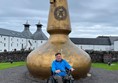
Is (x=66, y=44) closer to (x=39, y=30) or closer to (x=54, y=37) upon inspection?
(x=54, y=37)

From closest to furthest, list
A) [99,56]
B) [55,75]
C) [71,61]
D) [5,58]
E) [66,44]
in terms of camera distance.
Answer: [55,75], [71,61], [66,44], [99,56], [5,58]

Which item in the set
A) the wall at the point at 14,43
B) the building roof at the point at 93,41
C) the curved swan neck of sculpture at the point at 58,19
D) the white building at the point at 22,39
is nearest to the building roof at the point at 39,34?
the white building at the point at 22,39

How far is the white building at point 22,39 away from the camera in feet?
257

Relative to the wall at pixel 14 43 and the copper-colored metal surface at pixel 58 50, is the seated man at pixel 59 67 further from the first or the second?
the wall at pixel 14 43

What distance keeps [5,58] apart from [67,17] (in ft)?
66.3

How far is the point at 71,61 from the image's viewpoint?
10.4 meters

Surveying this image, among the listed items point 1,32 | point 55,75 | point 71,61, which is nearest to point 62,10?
point 71,61

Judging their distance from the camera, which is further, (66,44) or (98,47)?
(98,47)

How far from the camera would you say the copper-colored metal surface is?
10438mm

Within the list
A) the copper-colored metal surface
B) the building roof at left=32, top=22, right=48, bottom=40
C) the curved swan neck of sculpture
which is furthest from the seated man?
the building roof at left=32, top=22, right=48, bottom=40

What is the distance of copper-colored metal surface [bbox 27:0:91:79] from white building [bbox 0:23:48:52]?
218ft

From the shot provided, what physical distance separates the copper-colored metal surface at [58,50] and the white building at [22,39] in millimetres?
66558

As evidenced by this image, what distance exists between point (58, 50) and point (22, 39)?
7874 centimetres

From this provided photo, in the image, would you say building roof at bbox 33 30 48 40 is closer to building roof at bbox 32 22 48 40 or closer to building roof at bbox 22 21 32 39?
building roof at bbox 32 22 48 40
